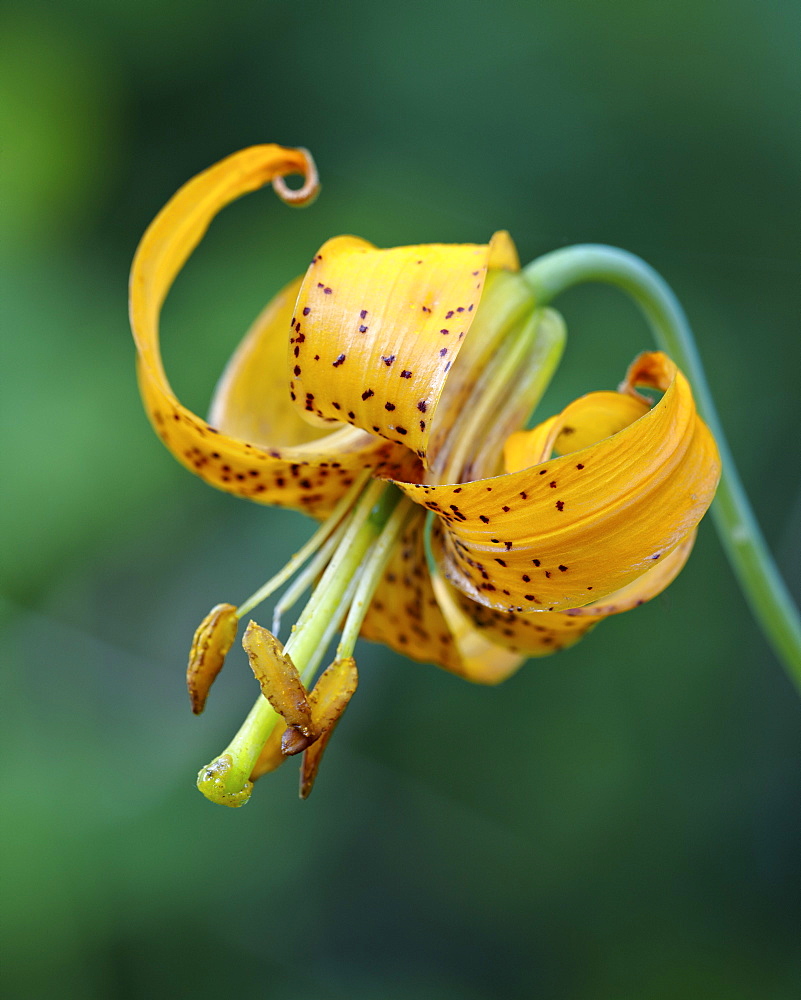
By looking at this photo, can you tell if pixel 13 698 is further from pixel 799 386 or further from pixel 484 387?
pixel 799 386

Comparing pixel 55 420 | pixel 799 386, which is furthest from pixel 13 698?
pixel 799 386

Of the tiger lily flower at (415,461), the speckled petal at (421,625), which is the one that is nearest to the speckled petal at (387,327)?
the tiger lily flower at (415,461)

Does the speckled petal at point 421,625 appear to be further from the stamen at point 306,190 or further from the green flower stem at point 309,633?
the stamen at point 306,190

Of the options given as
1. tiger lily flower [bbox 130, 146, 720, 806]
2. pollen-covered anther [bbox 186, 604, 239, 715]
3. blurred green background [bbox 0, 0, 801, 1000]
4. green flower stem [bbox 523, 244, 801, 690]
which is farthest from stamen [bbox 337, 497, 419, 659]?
blurred green background [bbox 0, 0, 801, 1000]

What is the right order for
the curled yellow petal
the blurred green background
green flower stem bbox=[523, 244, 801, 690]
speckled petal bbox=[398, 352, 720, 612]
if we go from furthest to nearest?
the blurred green background, green flower stem bbox=[523, 244, 801, 690], the curled yellow petal, speckled petal bbox=[398, 352, 720, 612]

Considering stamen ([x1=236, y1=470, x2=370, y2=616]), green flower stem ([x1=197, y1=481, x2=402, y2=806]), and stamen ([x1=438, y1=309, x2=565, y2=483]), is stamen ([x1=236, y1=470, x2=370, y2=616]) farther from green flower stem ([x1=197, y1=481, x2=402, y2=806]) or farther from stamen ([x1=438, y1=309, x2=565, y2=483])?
stamen ([x1=438, y1=309, x2=565, y2=483])

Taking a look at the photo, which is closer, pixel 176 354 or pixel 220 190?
pixel 220 190
